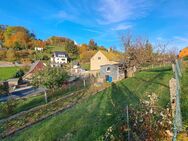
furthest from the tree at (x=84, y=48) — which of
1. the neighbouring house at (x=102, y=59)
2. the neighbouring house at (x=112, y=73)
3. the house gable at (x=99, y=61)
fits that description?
the neighbouring house at (x=112, y=73)

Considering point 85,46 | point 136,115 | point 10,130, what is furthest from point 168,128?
point 85,46

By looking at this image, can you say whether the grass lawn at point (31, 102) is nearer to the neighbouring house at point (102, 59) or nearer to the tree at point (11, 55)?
the neighbouring house at point (102, 59)

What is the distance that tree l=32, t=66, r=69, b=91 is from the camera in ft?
78.8

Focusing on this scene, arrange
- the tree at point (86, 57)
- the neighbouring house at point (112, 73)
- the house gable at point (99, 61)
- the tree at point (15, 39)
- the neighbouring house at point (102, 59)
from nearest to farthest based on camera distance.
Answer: the neighbouring house at point (112, 73), the neighbouring house at point (102, 59), the house gable at point (99, 61), the tree at point (86, 57), the tree at point (15, 39)

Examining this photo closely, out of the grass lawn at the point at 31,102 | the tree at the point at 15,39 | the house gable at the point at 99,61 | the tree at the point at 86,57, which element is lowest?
the grass lawn at the point at 31,102

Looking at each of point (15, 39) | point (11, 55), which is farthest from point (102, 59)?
point (15, 39)

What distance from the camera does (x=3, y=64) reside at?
73.7m

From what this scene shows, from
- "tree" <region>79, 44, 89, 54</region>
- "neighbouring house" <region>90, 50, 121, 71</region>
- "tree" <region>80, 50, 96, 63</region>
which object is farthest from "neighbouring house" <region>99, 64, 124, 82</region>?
"tree" <region>79, 44, 89, 54</region>

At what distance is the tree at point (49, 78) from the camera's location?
24.0m

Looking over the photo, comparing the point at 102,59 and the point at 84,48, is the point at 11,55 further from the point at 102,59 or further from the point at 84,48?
the point at 102,59

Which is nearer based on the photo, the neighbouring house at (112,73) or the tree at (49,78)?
the tree at (49,78)

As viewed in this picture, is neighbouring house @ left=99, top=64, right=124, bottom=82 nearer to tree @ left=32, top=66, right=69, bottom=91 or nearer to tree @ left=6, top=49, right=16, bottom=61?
tree @ left=32, top=66, right=69, bottom=91

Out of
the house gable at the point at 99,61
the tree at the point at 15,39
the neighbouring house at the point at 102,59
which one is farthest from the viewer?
the tree at the point at 15,39

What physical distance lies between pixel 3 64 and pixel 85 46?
39415 millimetres
